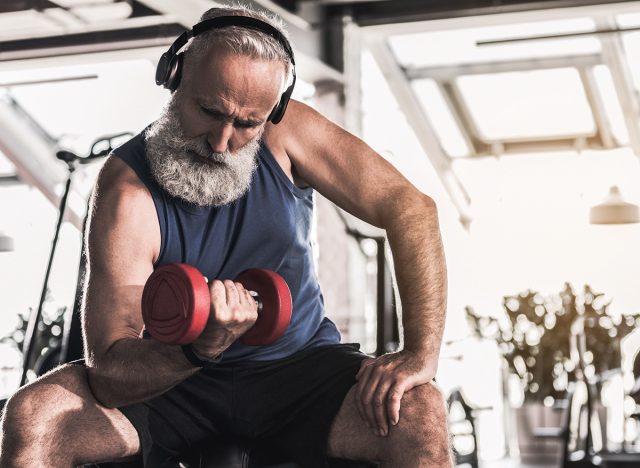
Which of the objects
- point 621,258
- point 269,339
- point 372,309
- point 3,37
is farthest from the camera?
point 621,258

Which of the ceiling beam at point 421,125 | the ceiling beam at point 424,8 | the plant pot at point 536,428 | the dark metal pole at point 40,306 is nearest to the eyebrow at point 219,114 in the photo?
the dark metal pole at point 40,306

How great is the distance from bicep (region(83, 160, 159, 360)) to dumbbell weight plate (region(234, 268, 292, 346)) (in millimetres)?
233

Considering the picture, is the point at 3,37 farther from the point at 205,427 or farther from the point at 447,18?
the point at 205,427

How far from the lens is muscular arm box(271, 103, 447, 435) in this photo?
1.25 meters

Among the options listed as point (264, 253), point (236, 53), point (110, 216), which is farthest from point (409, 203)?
point (110, 216)

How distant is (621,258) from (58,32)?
3.83 m

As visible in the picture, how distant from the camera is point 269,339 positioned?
1118mm

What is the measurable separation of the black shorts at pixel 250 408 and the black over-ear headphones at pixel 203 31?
0.39 metres

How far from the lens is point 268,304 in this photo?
1105 mm

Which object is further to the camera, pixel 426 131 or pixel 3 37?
pixel 426 131

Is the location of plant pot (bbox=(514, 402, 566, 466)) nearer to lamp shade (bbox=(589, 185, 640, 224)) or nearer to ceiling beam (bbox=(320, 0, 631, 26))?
lamp shade (bbox=(589, 185, 640, 224))

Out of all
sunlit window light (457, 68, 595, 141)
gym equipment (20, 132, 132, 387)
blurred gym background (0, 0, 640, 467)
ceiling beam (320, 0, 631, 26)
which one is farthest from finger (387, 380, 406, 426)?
sunlit window light (457, 68, 595, 141)

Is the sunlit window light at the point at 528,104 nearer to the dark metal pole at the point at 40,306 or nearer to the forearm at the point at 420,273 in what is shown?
the dark metal pole at the point at 40,306

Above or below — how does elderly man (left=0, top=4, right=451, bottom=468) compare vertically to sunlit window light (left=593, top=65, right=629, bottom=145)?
below
